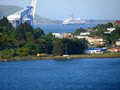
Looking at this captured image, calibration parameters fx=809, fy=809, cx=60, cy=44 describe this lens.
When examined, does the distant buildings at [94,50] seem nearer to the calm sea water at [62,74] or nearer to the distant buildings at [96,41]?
the calm sea water at [62,74]

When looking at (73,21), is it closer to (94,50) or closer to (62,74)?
(94,50)

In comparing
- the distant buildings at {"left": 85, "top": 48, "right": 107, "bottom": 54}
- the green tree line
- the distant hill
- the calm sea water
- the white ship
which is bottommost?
the calm sea water

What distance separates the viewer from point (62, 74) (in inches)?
1061

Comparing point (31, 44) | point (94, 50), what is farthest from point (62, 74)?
point (94, 50)

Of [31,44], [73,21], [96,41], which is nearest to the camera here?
[31,44]

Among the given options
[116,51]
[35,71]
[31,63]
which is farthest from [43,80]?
[116,51]

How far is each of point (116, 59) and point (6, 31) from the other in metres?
10.8

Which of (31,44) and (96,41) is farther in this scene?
(96,41)

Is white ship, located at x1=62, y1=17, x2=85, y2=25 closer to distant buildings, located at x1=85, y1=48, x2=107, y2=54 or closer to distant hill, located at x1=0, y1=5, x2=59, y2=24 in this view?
distant hill, located at x1=0, y1=5, x2=59, y2=24

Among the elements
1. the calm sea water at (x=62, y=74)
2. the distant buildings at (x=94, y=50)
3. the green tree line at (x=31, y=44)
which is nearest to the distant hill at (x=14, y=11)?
the green tree line at (x=31, y=44)

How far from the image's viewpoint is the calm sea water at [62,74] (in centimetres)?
2320

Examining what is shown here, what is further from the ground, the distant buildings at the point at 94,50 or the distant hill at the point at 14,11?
the distant hill at the point at 14,11

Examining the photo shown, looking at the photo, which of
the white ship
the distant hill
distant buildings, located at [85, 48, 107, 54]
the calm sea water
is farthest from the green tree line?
the white ship

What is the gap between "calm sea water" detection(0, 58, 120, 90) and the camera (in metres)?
23.2
